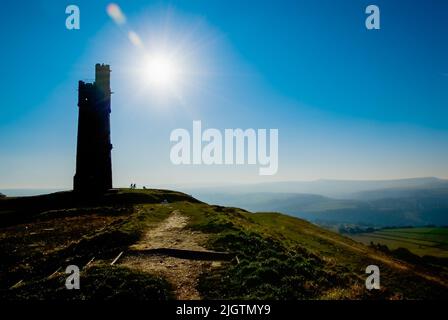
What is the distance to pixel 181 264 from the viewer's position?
17.9 meters

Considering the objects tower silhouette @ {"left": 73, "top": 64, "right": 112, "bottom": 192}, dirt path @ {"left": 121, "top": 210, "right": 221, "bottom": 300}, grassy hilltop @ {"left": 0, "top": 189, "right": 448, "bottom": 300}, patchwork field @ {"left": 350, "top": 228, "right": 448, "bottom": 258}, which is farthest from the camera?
patchwork field @ {"left": 350, "top": 228, "right": 448, "bottom": 258}

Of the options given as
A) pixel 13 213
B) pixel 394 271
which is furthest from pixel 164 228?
pixel 13 213

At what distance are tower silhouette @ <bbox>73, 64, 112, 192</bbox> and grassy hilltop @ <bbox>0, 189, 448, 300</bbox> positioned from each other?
816 inches

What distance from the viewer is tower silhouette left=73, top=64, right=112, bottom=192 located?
57812mm

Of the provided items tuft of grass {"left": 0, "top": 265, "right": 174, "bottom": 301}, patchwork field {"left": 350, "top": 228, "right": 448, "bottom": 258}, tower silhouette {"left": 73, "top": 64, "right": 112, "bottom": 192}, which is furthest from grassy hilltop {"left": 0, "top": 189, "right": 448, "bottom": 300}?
patchwork field {"left": 350, "top": 228, "right": 448, "bottom": 258}

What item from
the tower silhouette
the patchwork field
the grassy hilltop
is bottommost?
the patchwork field

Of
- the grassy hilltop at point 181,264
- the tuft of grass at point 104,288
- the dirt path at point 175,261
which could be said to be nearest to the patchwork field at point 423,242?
the grassy hilltop at point 181,264

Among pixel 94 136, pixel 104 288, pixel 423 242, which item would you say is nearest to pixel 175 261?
pixel 104 288

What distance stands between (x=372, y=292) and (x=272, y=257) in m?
5.05

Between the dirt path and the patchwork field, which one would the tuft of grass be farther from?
the patchwork field

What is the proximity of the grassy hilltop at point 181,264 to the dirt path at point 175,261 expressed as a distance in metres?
0.05

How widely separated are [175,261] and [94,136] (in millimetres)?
46025

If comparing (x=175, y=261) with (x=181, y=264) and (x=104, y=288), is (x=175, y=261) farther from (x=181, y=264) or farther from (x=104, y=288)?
(x=104, y=288)
